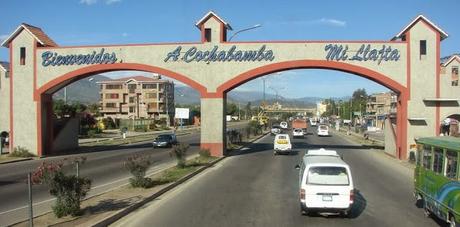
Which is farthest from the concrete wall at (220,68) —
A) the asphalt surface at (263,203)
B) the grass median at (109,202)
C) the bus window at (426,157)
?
the bus window at (426,157)

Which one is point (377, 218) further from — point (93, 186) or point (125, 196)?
point (93, 186)

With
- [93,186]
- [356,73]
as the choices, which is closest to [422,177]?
[93,186]

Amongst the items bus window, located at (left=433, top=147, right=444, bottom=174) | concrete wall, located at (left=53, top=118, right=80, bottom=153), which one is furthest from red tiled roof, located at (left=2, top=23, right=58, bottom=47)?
bus window, located at (left=433, top=147, right=444, bottom=174)

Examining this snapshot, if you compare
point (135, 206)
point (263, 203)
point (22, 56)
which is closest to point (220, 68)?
point (22, 56)

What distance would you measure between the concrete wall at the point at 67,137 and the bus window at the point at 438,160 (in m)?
36.7

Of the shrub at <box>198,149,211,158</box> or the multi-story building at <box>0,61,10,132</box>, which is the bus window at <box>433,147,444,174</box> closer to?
the shrub at <box>198,149,211,158</box>

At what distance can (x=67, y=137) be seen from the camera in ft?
160

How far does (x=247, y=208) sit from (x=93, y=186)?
7.81 metres

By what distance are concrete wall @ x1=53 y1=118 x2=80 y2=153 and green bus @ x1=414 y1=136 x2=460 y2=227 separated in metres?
35.6

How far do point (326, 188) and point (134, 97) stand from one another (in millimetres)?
153957

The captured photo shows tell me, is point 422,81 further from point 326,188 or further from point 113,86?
point 113,86

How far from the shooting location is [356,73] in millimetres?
40125

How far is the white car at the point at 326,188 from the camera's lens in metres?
14.4

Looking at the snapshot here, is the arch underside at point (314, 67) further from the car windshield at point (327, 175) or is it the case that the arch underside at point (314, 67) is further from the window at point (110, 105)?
the window at point (110, 105)
